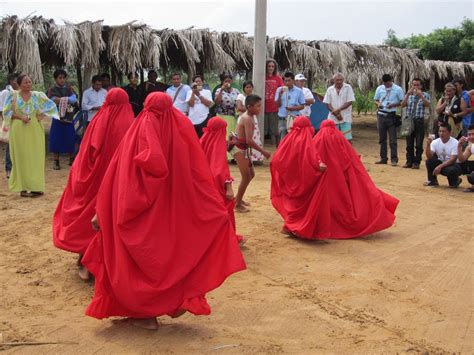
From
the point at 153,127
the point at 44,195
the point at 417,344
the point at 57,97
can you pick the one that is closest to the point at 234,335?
the point at 417,344

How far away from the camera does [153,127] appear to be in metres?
4.01

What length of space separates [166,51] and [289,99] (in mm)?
3926

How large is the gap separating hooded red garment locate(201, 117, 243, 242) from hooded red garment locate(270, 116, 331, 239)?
1.01m

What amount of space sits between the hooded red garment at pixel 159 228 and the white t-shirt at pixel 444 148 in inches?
274

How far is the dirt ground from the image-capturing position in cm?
398

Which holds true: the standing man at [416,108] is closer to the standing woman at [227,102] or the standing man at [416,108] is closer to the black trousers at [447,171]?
the black trousers at [447,171]

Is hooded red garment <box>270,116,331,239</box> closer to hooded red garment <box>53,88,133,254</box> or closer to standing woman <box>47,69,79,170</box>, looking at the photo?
hooded red garment <box>53,88,133,254</box>

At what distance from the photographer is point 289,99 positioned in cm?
1236

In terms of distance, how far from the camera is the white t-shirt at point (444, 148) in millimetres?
10078

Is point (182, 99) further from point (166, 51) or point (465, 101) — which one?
point (465, 101)

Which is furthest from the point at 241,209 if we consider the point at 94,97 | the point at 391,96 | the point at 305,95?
the point at 391,96

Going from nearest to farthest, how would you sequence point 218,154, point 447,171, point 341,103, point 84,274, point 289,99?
1. point 84,274
2. point 218,154
3. point 447,171
4. point 341,103
5. point 289,99

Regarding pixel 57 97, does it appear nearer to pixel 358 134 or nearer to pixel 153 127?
pixel 153 127

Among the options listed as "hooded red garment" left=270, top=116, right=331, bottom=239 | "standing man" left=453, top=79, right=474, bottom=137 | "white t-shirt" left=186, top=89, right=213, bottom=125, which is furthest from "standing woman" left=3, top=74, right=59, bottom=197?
"standing man" left=453, top=79, right=474, bottom=137
